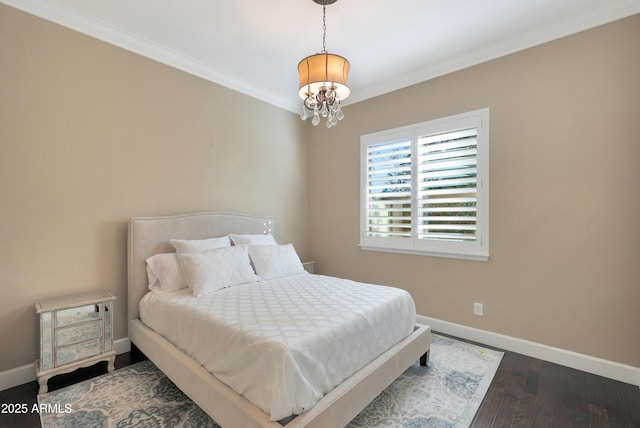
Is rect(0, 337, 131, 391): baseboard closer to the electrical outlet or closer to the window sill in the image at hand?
the window sill

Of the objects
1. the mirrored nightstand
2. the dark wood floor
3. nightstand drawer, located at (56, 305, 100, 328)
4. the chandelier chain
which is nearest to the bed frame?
the mirrored nightstand

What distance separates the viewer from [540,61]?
2.60 m

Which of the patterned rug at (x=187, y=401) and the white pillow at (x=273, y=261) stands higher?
the white pillow at (x=273, y=261)

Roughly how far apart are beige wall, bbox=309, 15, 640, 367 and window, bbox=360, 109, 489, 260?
11 centimetres

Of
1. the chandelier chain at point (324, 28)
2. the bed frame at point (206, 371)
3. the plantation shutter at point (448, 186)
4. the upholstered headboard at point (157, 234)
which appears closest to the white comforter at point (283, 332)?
the bed frame at point (206, 371)

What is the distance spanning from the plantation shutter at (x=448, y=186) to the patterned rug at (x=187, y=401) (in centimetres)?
126

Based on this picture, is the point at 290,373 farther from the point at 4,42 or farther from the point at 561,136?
the point at 4,42

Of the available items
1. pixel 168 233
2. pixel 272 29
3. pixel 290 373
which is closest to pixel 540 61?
pixel 272 29

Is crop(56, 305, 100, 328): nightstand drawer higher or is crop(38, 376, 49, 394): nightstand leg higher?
crop(56, 305, 100, 328): nightstand drawer

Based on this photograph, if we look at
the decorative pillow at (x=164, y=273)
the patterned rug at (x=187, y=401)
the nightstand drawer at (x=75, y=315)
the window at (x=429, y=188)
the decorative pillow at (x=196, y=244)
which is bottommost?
the patterned rug at (x=187, y=401)

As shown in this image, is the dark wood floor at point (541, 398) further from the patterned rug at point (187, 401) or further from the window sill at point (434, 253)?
the window sill at point (434, 253)

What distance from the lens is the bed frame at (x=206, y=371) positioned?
4.83 feet

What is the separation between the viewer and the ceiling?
230 cm

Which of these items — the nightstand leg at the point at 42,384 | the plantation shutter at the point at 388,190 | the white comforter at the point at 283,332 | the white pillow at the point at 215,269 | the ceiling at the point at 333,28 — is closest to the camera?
the white comforter at the point at 283,332
